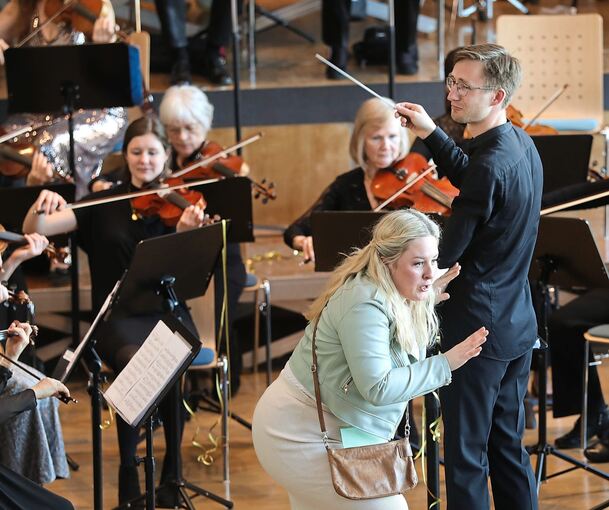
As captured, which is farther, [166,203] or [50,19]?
[50,19]

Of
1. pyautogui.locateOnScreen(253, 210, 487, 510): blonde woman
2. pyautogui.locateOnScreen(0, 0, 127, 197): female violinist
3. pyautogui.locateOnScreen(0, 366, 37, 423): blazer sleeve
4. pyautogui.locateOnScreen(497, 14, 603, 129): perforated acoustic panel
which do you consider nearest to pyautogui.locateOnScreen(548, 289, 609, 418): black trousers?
pyautogui.locateOnScreen(253, 210, 487, 510): blonde woman

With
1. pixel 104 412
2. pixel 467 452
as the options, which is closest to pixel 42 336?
pixel 104 412

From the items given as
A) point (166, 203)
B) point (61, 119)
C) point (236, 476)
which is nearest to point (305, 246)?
point (166, 203)

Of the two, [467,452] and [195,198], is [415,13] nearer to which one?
[195,198]

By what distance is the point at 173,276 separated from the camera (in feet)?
12.1

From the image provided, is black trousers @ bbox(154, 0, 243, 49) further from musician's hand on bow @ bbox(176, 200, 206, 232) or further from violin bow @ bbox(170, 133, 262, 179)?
musician's hand on bow @ bbox(176, 200, 206, 232)

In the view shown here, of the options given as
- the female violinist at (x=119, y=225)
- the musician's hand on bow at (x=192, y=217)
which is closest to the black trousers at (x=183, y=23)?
the female violinist at (x=119, y=225)

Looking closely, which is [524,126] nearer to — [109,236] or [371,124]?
[371,124]

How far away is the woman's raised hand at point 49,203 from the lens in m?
4.04

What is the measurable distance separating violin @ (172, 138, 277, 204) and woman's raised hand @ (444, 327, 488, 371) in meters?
1.84

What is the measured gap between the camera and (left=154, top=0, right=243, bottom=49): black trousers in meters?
6.33

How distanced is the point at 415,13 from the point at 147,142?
2.88m

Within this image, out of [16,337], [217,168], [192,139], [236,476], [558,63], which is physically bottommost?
[236,476]

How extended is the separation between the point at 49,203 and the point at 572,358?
203cm
